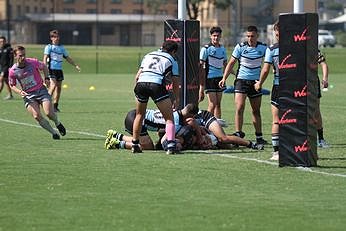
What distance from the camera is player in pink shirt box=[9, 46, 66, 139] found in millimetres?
18359

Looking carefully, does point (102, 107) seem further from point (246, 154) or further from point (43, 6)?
point (43, 6)

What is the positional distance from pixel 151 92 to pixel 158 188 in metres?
3.87

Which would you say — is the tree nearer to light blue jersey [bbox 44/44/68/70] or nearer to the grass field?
light blue jersey [bbox 44/44/68/70]

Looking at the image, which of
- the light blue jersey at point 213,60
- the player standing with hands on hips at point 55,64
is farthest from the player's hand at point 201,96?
the player standing with hands on hips at point 55,64

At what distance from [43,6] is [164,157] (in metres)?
75.4

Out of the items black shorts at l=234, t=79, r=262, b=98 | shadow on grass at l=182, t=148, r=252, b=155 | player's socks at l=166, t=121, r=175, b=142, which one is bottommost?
shadow on grass at l=182, t=148, r=252, b=155

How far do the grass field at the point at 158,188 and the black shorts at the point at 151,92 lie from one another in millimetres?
851

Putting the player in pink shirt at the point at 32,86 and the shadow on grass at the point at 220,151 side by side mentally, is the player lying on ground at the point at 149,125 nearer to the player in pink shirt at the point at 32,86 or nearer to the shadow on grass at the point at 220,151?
the shadow on grass at the point at 220,151

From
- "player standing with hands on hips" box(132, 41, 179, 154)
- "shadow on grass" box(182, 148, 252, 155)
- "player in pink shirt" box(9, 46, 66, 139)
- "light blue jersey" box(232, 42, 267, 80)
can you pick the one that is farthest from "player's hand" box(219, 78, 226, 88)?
"player in pink shirt" box(9, 46, 66, 139)

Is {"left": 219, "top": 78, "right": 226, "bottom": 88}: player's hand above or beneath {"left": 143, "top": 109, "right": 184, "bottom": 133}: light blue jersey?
above

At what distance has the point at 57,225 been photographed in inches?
370

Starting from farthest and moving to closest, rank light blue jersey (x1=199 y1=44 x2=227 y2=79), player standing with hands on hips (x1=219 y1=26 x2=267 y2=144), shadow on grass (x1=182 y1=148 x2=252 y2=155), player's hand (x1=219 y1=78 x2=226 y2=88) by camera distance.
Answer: light blue jersey (x1=199 y1=44 x2=227 y2=79) < player's hand (x1=219 y1=78 x2=226 y2=88) < player standing with hands on hips (x1=219 y1=26 x2=267 y2=144) < shadow on grass (x1=182 y1=148 x2=252 y2=155)

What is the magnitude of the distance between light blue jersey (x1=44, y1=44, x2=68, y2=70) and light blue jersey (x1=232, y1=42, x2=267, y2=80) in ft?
31.8

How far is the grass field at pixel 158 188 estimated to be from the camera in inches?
378
